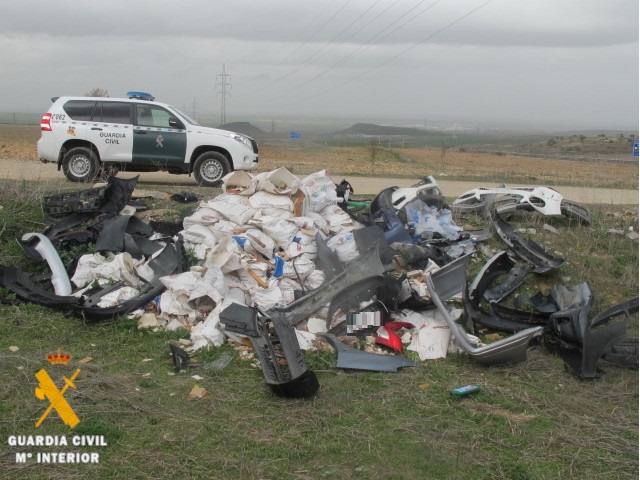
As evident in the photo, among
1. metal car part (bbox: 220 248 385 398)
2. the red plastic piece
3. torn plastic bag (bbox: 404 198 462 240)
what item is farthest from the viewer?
torn plastic bag (bbox: 404 198 462 240)

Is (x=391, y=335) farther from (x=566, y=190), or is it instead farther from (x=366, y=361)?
(x=566, y=190)

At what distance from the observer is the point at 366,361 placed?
541 centimetres

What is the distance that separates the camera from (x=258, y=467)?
3803 millimetres

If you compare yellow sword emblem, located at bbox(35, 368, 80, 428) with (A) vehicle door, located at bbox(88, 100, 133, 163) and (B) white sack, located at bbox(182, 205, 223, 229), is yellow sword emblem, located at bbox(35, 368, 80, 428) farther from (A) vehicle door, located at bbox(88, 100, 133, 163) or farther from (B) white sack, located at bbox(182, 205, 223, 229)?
(A) vehicle door, located at bbox(88, 100, 133, 163)

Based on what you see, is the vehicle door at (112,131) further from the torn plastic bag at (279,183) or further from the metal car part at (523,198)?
the metal car part at (523,198)

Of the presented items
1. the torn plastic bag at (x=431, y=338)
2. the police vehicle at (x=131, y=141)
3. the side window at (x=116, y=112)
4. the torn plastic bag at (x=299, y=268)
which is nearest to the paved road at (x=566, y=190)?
the police vehicle at (x=131, y=141)

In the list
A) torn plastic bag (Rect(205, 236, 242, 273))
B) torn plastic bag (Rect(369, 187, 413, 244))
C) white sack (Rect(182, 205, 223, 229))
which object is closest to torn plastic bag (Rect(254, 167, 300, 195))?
white sack (Rect(182, 205, 223, 229))

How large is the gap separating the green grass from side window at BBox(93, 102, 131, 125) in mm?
8621

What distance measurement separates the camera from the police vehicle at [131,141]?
536 inches

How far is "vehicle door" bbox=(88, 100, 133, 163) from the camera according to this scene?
44.9 feet

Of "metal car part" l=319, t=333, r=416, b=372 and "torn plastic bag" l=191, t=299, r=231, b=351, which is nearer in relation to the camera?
"metal car part" l=319, t=333, r=416, b=372

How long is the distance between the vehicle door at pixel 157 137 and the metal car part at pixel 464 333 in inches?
344

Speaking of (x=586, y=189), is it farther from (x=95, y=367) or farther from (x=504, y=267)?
(x=95, y=367)

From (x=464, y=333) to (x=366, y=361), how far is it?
103 cm
